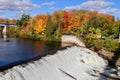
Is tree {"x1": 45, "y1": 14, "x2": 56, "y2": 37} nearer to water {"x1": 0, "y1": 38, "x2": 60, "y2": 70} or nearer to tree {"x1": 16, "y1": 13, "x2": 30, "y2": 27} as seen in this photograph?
water {"x1": 0, "y1": 38, "x2": 60, "y2": 70}

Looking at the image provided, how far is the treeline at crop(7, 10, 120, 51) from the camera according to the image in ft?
105

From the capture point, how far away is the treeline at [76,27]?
3193 centimetres

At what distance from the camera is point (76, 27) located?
43.2m

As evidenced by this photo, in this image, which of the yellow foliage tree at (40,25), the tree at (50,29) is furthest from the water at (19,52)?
the yellow foliage tree at (40,25)

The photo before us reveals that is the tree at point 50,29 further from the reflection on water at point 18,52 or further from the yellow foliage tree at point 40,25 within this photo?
the reflection on water at point 18,52

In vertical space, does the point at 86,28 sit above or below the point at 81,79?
above

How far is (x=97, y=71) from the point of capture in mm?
17766

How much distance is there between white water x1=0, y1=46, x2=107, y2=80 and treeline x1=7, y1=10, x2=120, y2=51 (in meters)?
5.89

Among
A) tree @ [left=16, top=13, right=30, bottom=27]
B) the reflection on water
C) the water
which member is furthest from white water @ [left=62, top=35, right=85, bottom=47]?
tree @ [left=16, top=13, right=30, bottom=27]

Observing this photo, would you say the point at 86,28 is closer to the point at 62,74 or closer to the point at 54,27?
the point at 54,27

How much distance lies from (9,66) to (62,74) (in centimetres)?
397

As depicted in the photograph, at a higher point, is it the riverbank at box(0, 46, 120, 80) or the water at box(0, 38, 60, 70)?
the riverbank at box(0, 46, 120, 80)

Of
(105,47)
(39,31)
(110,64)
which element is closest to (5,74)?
(110,64)

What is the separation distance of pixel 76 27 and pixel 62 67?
2765cm
